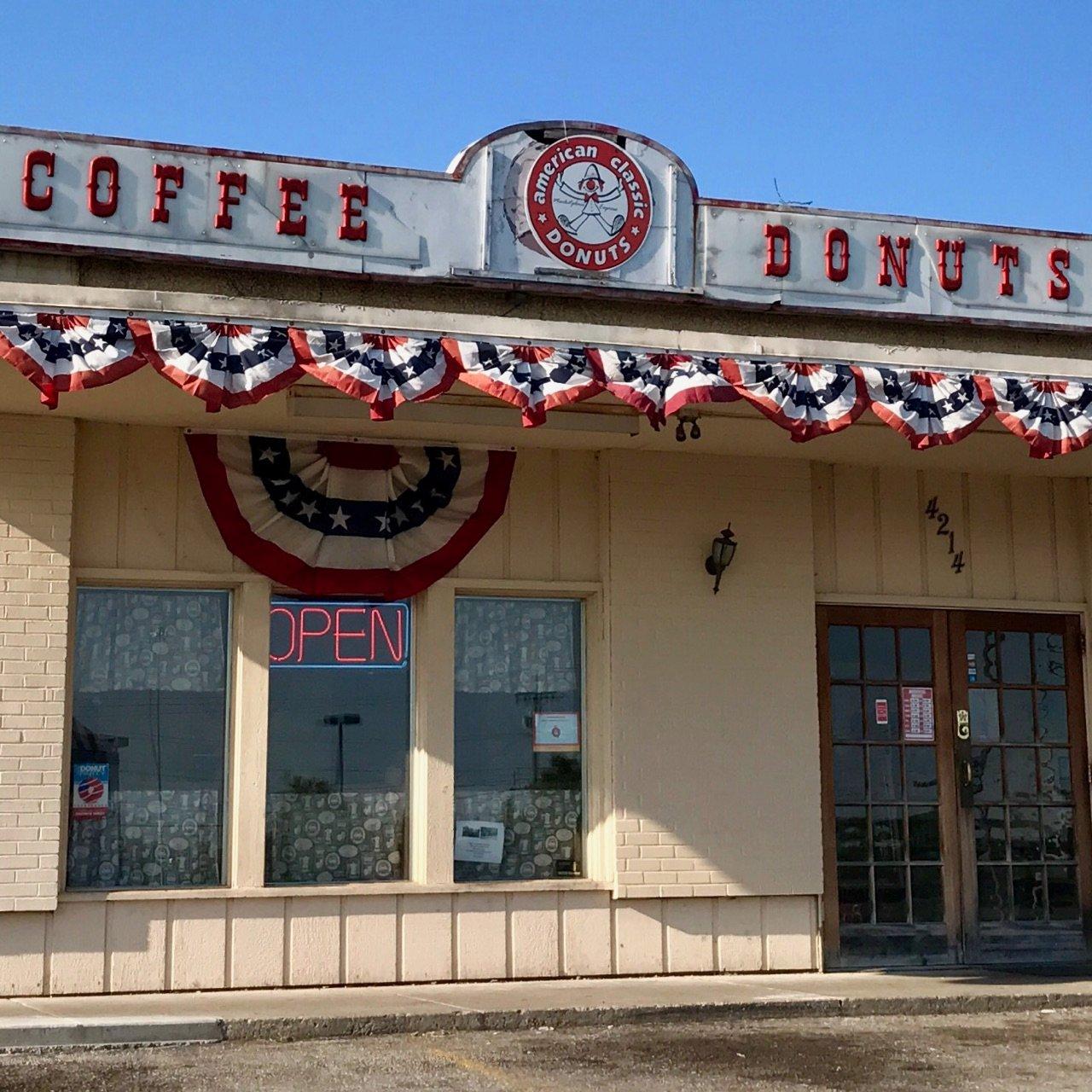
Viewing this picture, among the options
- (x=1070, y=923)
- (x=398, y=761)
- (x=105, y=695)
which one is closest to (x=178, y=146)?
Result: (x=105, y=695)

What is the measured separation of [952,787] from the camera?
1172 cm

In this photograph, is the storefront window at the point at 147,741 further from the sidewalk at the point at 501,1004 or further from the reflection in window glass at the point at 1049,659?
the reflection in window glass at the point at 1049,659

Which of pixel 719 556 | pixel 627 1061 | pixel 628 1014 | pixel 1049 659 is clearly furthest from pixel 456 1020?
pixel 1049 659

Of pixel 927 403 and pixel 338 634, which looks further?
pixel 338 634

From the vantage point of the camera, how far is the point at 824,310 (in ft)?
38.1

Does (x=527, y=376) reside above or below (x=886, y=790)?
above

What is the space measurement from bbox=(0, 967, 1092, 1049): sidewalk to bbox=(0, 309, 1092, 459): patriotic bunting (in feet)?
10.5

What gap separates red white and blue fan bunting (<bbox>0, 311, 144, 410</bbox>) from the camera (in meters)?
8.52

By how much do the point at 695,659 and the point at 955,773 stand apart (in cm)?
219

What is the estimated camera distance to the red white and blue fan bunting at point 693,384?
9438 millimetres

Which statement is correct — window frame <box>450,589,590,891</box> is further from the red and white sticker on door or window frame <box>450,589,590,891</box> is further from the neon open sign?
the red and white sticker on door

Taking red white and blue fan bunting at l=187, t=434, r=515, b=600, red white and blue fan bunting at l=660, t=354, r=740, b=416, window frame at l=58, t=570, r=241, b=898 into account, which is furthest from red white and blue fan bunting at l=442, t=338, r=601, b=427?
window frame at l=58, t=570, r=241, b=898

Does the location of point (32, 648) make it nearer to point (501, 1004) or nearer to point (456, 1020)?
point (456, 1020)

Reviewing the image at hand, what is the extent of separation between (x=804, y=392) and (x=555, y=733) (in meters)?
2.90
